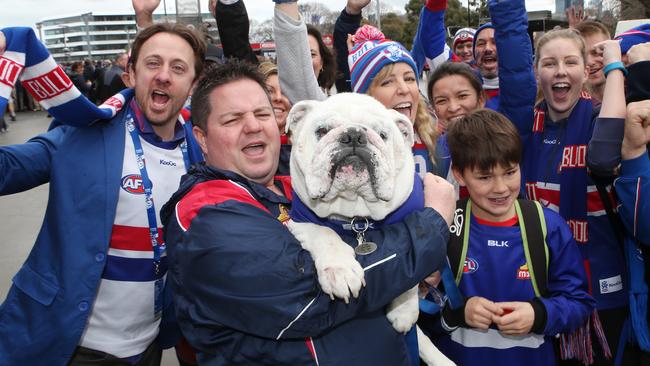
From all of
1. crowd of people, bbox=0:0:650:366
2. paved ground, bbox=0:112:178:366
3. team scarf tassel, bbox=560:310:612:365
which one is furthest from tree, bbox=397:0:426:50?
team scarf tassel, bbox=560:310:612:365

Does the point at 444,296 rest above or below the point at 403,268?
below

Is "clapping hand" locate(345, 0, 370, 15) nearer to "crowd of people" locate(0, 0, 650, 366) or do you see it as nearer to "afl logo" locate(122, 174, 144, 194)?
"crowd of people" locate(0, 0, 650, 366)

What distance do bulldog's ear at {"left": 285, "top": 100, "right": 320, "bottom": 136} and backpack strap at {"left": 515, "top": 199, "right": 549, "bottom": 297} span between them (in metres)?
1.22

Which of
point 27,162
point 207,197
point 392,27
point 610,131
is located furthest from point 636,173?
point 392,27

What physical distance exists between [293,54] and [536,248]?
161 cm

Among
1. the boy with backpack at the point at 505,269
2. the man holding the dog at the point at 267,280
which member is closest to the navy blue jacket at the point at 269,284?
the man holding the dog at the point at 267,280

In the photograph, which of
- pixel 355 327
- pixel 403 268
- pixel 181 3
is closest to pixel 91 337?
pixel 355 327

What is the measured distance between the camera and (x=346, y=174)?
1806 millimetres

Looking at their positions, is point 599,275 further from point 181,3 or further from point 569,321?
point 181,3

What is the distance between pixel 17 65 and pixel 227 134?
892 millimetres

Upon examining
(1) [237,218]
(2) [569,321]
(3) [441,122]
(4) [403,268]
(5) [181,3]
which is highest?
(5) [181,3]

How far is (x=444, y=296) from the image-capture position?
252cm

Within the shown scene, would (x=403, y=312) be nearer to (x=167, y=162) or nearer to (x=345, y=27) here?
(x=167, y=162)

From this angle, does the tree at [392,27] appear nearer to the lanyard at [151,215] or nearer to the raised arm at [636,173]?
the raised arm at [636,173]
